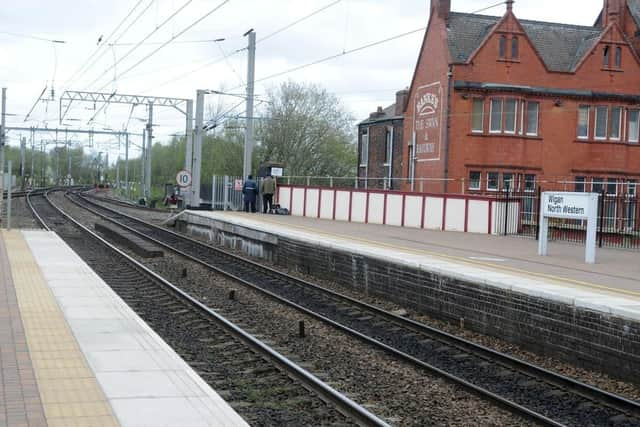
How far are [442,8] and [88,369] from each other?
32402 mm

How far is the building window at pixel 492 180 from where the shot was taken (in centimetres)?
3700

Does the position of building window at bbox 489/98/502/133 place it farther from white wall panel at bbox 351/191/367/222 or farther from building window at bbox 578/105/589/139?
white wall panel at bbox 351/191/367/222

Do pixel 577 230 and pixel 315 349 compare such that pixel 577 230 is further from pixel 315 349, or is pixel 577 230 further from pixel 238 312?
pixel 315 349

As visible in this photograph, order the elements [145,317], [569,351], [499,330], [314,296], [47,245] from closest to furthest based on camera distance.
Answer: [569,351] < [499,330] < [145,317] < [314,296] < [47,245]

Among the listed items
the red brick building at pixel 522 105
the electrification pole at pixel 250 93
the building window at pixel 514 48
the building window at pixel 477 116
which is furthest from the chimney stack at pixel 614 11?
the electrification pole at pixel 250 93

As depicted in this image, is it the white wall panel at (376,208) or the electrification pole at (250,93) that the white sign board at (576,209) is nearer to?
the white wall panel at (376,208)

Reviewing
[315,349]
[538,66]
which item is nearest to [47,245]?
[315,349]

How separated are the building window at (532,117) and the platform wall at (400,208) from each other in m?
10.2

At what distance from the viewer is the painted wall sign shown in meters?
37.7

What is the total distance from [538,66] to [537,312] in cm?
2810

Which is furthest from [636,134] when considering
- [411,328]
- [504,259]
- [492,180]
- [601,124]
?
[411,328]

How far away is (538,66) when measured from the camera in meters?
37.6

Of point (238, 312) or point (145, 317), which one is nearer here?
point (145, 317)

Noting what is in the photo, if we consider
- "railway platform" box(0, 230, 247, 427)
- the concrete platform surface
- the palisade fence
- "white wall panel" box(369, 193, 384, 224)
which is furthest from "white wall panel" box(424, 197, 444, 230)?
"railway platform" box(0, 230, 247, 427)
